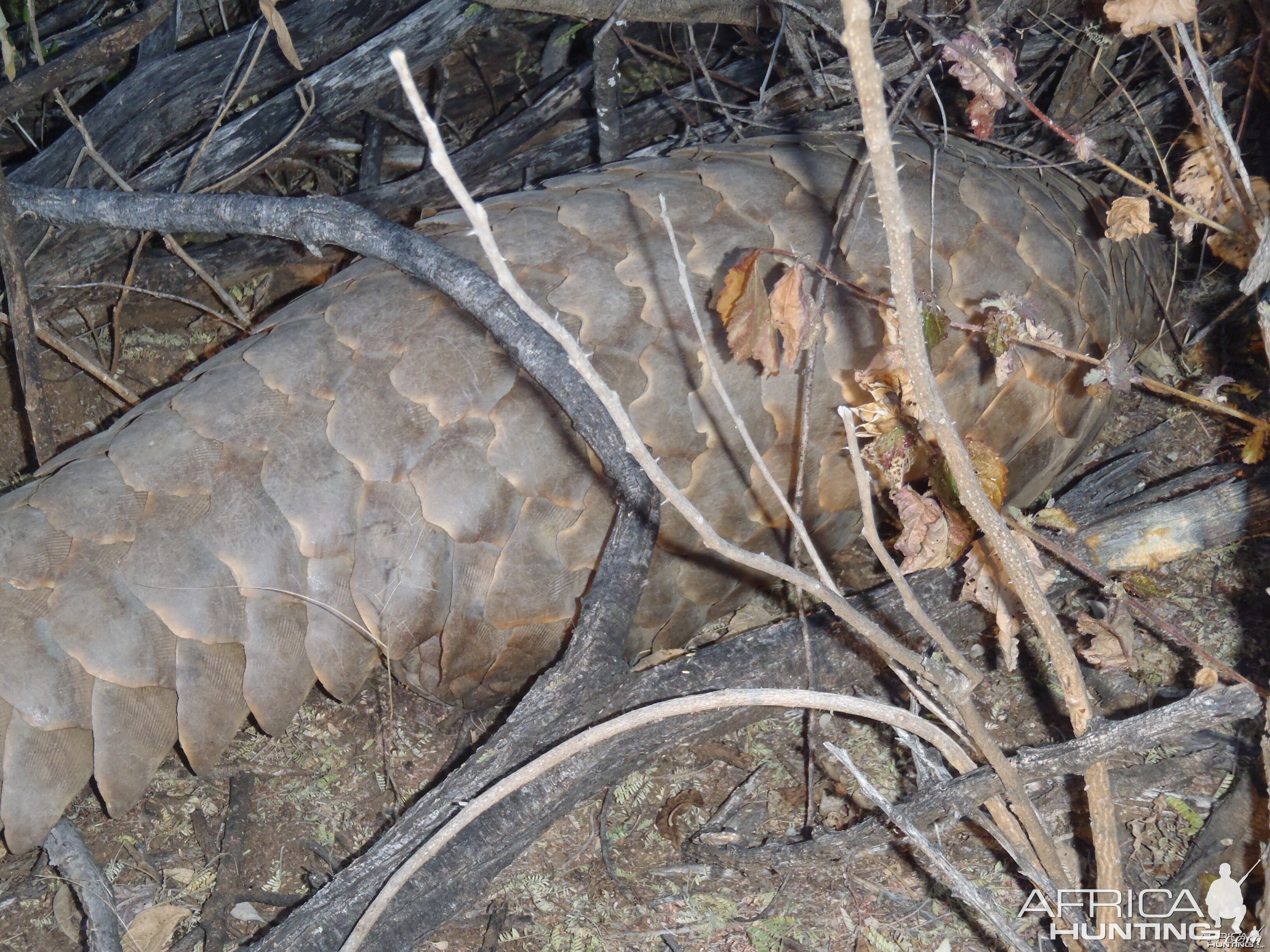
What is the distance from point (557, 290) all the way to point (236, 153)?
1240 mm

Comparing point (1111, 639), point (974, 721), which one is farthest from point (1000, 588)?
point (974, 721)

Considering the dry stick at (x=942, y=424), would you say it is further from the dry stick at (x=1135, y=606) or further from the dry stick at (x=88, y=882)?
the dry stick at (x=88, y=882)

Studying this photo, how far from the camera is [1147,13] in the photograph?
1.85m

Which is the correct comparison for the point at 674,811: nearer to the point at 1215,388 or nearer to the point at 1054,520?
the point at 1054,520

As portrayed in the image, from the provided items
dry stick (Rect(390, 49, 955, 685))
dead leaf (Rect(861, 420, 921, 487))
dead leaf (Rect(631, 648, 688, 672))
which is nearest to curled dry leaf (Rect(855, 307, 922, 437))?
dead leaf (Rect(861, 420, 921, 487))

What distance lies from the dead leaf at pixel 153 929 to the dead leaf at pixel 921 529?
4.65ft

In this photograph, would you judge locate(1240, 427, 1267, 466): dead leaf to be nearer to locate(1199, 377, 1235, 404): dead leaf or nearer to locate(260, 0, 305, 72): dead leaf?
locate(1199, 377, 1235, 404): dead leaf

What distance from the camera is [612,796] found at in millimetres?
1951

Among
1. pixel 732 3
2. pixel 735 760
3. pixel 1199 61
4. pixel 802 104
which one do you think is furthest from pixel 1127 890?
pixel 732 3

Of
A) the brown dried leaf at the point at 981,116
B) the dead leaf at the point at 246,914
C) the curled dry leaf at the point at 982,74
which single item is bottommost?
the dead leaf at the point at 246,914

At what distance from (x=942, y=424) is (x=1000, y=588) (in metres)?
0.74

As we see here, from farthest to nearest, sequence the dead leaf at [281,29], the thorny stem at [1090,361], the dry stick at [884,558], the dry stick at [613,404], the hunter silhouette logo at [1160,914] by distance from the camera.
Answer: the dead leaf at [281,29]
the thorny stem at [1090,361]
the hunter silhouette logo at [1160,914]
the dry stick at [884,558]
the dry stick at [613,404]

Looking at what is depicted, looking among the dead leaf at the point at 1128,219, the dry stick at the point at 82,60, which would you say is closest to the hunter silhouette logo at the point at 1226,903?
the dead leaf at the point at 1128,219

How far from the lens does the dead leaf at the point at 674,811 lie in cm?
188
